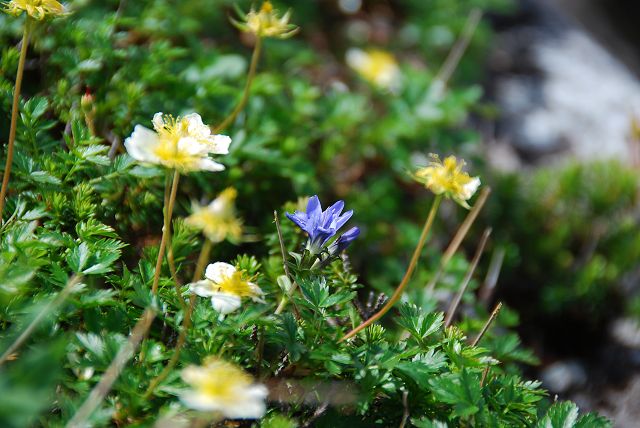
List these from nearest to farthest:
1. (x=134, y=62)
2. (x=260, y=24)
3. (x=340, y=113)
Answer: (x=260, y=24) → (x=134, y=62) → (x=340, y=113)

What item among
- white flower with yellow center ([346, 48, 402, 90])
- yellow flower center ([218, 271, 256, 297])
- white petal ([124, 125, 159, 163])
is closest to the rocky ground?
white flower with yellow center ([346, 48, 402, 90])

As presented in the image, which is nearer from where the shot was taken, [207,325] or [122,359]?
[122,359]

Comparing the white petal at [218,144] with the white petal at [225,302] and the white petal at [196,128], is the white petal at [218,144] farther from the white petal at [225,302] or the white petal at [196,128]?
the white petal at [225,302]

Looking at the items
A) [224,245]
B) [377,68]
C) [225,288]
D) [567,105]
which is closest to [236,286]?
[225,288]

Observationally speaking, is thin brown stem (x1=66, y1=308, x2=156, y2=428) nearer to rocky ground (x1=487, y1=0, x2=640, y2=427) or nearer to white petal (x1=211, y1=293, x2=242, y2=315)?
white petal (x1=211, y1=293, x2=242, y2=315)

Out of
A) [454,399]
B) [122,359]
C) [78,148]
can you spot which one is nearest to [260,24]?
[78,148]

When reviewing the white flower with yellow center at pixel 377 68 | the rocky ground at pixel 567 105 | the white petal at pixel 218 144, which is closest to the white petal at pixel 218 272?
the white petal at pixel 218 144

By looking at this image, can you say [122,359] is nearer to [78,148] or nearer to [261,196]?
[78,148]
